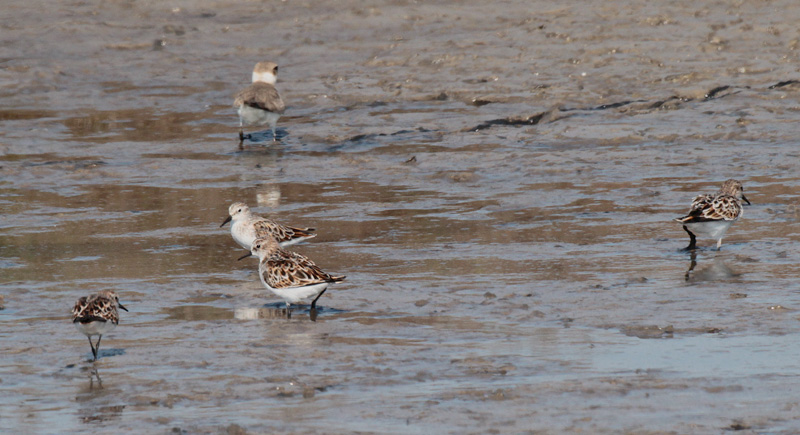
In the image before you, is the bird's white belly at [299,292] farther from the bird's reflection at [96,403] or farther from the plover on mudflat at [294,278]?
the bird's reflection at [96,403]

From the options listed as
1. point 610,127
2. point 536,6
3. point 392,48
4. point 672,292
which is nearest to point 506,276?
point 672,292

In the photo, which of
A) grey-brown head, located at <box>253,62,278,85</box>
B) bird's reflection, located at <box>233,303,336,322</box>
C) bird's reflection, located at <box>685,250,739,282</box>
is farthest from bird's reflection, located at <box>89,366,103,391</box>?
grey-brown head, located at <box>253,62,278,85</box>

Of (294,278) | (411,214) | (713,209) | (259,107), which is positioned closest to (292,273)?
(294,278)

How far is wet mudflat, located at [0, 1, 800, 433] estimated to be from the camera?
8.19m

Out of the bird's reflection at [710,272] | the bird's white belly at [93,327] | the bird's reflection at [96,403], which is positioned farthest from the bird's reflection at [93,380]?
the bird's reflection at [710,272]

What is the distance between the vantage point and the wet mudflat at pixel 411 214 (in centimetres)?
819

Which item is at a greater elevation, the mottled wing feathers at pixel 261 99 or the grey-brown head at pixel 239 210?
the mottled wing feathers at pixel 261 99

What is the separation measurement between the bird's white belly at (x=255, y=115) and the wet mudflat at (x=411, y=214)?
564 mm

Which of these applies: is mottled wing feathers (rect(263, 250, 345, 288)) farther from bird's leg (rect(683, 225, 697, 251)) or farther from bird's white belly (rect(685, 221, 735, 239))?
bird's leg (rect(683, 225, 697, 251))

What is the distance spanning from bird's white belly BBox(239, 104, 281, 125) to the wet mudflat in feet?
1.85

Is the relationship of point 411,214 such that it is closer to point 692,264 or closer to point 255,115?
point 692,264

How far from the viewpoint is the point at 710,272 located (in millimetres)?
11672

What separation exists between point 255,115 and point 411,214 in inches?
232

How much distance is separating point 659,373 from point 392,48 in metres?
18.2
